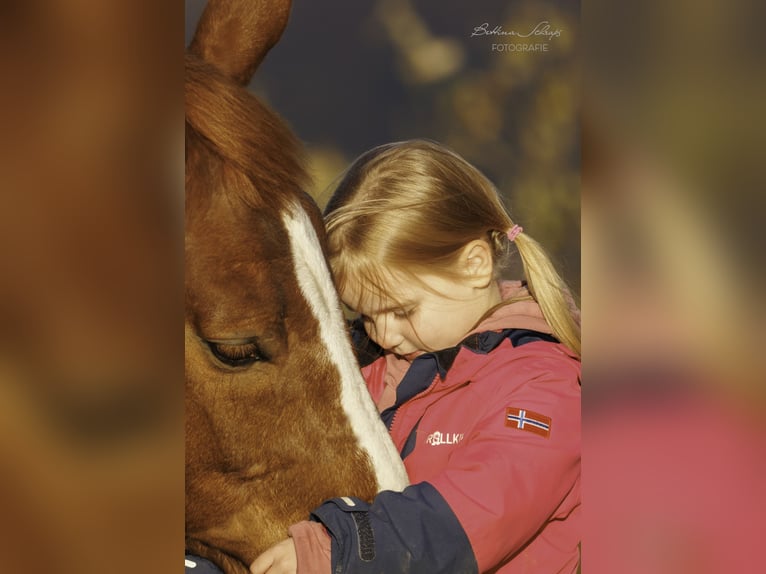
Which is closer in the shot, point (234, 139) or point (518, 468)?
point (234, 139)

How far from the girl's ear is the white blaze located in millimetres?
315

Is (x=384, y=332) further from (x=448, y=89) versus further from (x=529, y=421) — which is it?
(x=448, y=89)

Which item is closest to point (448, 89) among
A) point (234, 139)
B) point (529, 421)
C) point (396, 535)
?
point (234, 139)

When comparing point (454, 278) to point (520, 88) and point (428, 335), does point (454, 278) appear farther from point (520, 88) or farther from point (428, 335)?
point (520, 88)

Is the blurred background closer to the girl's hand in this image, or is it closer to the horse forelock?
the horse forelock

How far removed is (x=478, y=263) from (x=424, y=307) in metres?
0.12

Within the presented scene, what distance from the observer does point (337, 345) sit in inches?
42.2

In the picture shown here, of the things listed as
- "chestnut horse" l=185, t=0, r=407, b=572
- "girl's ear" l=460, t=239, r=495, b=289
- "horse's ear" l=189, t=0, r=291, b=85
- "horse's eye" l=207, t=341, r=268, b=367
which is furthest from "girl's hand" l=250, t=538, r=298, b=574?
"horse's ear" l=189, t=0, r=291, b=85

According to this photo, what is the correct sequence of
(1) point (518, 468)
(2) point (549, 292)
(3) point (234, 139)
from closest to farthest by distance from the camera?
(3) point (234, 139), (1) point (518, 468), (2) point (549, 292)

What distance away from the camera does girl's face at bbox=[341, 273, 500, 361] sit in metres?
1.30
